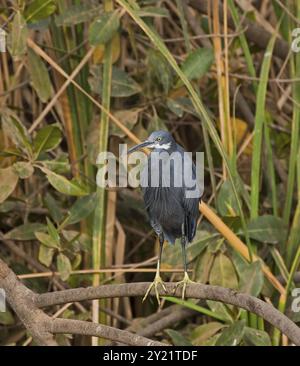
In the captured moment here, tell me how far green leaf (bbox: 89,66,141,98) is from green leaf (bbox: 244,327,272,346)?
841 mm

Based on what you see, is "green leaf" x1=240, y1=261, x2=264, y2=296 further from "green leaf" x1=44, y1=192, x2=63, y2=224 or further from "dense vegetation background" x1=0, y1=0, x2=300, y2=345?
"green leaf" x1=44, y1=192, x2=63, y2=224

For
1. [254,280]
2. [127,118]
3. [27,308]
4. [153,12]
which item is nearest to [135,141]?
[127,118]

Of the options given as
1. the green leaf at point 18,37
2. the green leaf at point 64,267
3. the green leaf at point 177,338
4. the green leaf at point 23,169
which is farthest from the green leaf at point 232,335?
the green leaf at point 18,37

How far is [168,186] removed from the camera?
242cm

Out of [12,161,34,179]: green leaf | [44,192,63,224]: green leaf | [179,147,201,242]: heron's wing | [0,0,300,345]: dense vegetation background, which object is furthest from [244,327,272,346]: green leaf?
[12,161,34,179]: green leaf

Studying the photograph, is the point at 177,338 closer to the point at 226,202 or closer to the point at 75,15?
the point at 226,202

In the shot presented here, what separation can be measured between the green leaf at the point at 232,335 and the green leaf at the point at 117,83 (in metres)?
0.81

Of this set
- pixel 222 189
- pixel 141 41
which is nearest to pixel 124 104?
pixel 141 41

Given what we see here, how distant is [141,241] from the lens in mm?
3287

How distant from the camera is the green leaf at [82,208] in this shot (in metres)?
2.78

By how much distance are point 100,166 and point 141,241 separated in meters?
0.54

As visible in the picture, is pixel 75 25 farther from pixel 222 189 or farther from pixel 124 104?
pixel 222 189

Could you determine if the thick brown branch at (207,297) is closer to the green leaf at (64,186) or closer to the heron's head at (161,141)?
the heron's head at (161,141)

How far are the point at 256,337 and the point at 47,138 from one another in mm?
826
